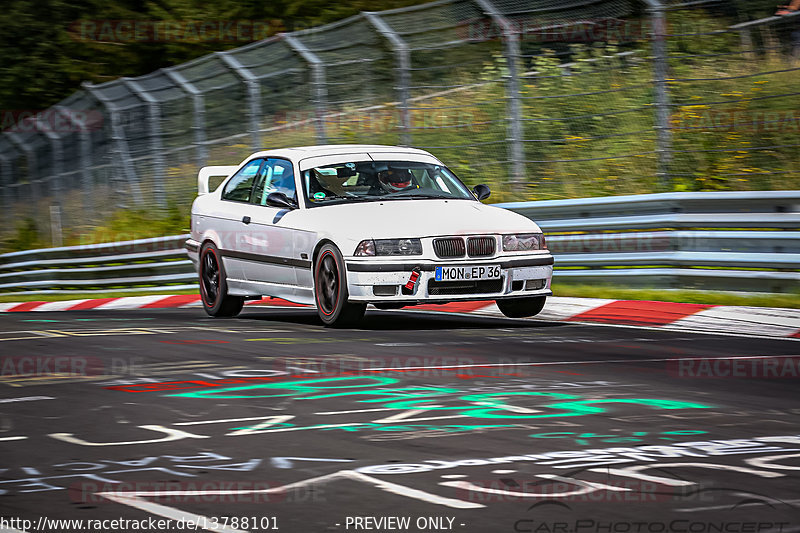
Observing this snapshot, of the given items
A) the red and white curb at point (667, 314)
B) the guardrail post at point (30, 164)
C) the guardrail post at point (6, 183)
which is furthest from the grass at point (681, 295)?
the guardrail post at point (6, 183)

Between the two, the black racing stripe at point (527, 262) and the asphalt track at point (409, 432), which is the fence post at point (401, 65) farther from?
the asphalt track at point (409, 432)

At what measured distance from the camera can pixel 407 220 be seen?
35.3 feet

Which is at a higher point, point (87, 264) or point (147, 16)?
point (147, 16)

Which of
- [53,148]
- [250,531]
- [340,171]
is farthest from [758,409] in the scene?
[53,148]

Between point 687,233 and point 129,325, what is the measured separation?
5265 mm

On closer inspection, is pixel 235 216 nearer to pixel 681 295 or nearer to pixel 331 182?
pixel 331 182

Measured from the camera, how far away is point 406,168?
12062 millimetres

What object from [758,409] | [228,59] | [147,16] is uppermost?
[147,16]

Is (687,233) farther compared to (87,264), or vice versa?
(87,264)

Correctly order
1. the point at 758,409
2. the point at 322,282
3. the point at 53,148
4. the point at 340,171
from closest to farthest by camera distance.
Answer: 1. the point at 758,409
2. the point at 322,282
3. the point at 340,171
4. the point at 53,148

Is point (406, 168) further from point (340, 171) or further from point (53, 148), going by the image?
point (53, 148)

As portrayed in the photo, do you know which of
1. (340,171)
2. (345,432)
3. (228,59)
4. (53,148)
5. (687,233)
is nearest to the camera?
(345,432)

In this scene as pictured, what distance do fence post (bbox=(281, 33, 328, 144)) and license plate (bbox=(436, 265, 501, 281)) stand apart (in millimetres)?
7602
